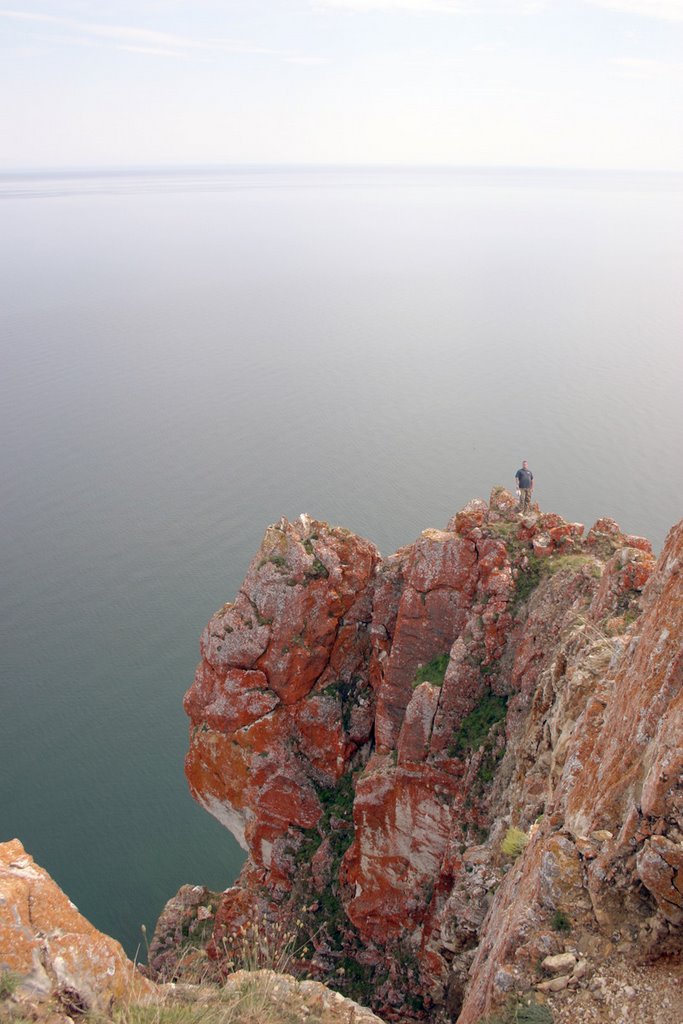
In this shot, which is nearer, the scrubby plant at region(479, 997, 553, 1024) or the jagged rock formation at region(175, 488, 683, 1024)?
the scrubby plant at region(479, 997, 553, 1024)

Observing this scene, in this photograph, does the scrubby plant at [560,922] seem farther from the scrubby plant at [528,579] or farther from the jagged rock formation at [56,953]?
the scrubby plant at [528,579]

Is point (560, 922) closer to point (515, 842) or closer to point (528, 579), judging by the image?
point (515, 842)

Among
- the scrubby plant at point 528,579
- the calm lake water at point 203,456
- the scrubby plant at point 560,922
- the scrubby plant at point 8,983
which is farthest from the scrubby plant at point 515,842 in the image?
the calm lake water at point 203,456

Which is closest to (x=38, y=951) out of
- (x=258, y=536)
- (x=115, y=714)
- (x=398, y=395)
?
(x=115, y=714)

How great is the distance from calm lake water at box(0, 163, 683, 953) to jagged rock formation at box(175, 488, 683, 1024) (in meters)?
13.6

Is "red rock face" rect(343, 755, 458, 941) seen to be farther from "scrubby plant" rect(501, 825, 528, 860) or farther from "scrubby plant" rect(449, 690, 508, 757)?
"scrubby plant" rect(501, 825, 528, 860)

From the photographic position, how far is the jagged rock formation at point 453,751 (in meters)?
9.72

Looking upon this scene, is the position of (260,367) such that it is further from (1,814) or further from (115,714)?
(1,814)

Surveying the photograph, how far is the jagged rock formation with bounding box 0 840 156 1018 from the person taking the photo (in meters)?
9.03

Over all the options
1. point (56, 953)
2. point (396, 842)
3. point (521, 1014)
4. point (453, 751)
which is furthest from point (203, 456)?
point (521, 1014)

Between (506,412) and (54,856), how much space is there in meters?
57.9

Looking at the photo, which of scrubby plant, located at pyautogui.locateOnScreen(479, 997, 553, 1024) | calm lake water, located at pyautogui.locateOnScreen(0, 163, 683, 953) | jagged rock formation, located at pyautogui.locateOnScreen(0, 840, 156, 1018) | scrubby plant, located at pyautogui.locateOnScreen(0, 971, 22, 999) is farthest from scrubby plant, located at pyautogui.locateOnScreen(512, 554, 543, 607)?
calm lake water, located at pyautogui.locateOnScreen(0, 163, 683, 953)

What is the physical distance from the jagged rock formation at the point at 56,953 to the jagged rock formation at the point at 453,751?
1.45 metres

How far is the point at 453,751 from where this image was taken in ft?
60.4
